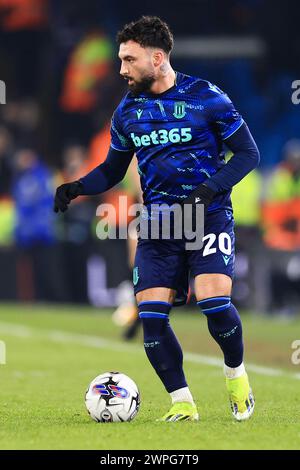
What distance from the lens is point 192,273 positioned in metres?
7.88

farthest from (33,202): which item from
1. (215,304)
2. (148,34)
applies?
(215,304)

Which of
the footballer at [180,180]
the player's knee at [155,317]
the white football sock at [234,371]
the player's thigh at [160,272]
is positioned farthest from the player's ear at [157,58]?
the white football sock at [234,371]

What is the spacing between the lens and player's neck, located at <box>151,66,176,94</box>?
7.87 m

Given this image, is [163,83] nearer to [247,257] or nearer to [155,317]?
[155,317]

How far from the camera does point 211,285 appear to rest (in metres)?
7.73

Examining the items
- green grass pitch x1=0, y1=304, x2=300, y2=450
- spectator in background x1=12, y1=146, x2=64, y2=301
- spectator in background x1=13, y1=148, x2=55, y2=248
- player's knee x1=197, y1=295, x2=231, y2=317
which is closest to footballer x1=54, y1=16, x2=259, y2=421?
player's knee x1=197, y1=295, x2=231, y2=317

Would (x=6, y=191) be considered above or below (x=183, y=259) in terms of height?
below

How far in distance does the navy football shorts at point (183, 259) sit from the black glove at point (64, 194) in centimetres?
52

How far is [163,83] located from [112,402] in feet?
6.08

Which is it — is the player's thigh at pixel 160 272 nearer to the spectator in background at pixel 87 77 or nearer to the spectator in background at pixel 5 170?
the spectator in background at pixel 5 170

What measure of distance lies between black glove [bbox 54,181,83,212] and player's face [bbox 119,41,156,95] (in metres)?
0.72

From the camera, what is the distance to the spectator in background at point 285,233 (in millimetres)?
18531
